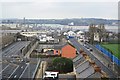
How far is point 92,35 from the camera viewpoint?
13.3 meters

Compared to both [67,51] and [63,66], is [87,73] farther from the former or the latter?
[67,51]

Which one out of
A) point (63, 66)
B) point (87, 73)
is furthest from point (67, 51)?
point (87, 73)

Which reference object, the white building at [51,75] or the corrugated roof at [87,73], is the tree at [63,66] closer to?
the white building at [51,75]

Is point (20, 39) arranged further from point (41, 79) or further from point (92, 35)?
point (41, 79)

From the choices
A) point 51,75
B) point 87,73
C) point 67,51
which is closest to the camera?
point 87,73

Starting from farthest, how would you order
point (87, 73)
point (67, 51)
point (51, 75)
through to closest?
point (67, 51), point (51, 75), point (87, 73)

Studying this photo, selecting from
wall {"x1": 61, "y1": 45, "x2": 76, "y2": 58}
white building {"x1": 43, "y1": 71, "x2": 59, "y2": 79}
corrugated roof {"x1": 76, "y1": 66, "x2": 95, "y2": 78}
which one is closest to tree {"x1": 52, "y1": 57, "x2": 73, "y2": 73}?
white building {"x1": 43, "y1": 71, "x2": 59, "y2": 79}

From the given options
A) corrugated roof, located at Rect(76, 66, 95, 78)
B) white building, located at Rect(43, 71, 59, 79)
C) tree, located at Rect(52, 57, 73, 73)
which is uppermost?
corrugated roof, located at Rect(76, 66, 95, 78)

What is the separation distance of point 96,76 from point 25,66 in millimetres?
3002

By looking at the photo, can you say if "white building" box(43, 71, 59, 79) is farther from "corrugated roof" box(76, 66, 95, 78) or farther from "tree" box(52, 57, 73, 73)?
"corrugated roof" box(76, 66, 95, 78)

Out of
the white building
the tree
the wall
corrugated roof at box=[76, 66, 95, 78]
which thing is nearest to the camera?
corrugated roof at box=[76, 66, 95, 78]

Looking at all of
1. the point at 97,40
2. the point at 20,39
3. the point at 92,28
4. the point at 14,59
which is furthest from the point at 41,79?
the point at 92,28

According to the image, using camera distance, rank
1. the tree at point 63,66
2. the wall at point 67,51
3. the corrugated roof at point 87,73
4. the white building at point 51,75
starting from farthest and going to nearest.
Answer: the wall at point 67,51
the tree at point 63,66
the white building at point 51,75
the corrugated roof at point 87,73

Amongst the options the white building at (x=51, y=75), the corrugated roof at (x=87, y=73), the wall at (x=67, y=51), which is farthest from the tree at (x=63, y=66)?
the wall at (x=67, y=51)
